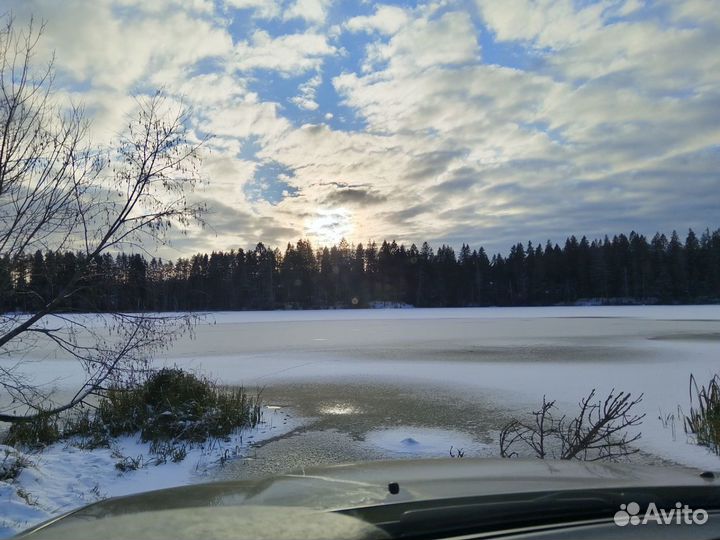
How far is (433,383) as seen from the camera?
11.1 m

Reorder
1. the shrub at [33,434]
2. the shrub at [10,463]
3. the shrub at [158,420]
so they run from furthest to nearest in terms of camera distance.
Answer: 1. the shrub at [158,420]
2. the shrub at [33,434]
3. the shrub at [10,463]

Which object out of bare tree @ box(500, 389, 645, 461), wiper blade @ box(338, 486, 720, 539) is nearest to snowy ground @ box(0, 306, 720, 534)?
bare tree @ box(500, 389, 645, 461)

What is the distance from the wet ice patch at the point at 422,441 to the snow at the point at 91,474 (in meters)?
1.55

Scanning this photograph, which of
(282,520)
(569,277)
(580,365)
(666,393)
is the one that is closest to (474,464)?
(282,520)

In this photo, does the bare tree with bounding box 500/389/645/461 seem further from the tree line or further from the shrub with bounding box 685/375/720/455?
the tree line

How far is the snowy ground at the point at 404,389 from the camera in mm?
5898

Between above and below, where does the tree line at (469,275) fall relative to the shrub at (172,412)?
above

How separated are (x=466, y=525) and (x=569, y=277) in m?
83.5

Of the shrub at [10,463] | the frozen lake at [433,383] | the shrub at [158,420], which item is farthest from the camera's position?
the shrub at [158,420]

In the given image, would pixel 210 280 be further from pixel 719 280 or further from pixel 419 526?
pixel 419 526

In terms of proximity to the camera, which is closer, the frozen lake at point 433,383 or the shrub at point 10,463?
the shrub at point 10,463

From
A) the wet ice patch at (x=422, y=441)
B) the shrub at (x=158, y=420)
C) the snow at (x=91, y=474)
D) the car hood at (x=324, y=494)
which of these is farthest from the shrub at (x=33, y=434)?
the car hood at (x=324, y=494)

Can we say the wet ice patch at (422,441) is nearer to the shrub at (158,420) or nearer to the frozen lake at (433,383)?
the frozen lake at (433,383)

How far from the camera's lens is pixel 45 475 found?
17.3ft
